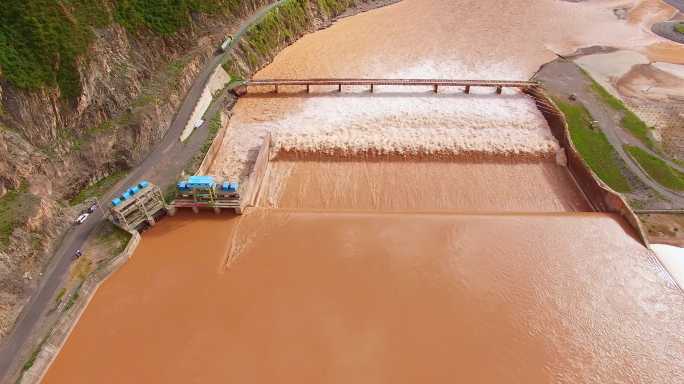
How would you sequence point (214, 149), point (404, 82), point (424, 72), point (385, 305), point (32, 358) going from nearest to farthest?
1. point (32, 358)
2. point (385, 305)
3. point (214, 149)
4. point (404, 82)
5. point (424, 72)

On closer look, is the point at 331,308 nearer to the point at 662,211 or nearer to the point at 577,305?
the point at 577,305

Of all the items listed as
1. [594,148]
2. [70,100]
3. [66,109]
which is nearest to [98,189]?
[66,109]

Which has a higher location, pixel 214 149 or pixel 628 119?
pixel 214 149

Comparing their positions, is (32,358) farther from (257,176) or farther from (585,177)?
(585,177)

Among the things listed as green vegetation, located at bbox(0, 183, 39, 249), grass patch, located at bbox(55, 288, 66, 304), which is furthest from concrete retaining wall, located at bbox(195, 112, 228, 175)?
grass patch, located at bbox(55, 288, 66, 304)

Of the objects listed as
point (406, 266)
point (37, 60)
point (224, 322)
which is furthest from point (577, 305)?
point (37, 60)

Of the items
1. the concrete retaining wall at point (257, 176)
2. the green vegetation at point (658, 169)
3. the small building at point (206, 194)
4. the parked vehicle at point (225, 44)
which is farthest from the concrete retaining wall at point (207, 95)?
the green vegetation at point (658, 169)
